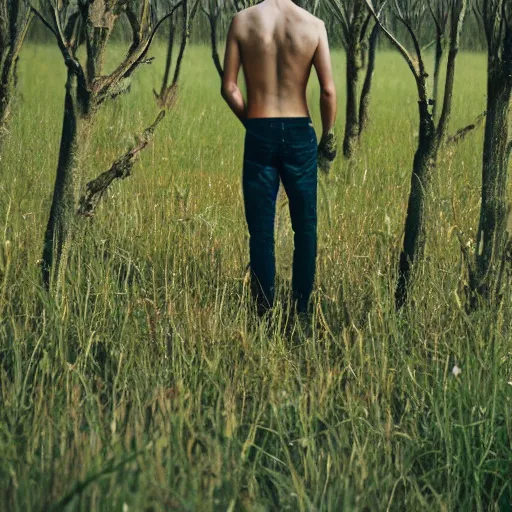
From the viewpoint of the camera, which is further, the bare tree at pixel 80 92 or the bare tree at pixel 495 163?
the bare tree at pixel 80 92

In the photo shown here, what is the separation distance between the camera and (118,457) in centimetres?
210

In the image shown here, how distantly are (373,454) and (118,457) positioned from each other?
2.23ft

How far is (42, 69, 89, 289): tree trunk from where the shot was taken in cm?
333

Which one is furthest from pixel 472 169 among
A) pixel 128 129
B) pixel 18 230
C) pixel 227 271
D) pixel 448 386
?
pixel 448 386

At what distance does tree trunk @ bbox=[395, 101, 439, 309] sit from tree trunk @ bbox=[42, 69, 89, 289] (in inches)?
47.6

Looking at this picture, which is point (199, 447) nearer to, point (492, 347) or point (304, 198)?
point (492, 347)

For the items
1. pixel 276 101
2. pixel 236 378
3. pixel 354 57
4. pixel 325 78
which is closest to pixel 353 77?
pixel 354 57

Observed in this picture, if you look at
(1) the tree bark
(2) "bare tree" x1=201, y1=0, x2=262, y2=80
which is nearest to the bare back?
(2) "bare tree" x1=201, y1=0, x2=262, y2=80

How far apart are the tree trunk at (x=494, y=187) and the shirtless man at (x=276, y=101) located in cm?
59

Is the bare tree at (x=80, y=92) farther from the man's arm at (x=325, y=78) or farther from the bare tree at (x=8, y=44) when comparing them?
the bare tree at (x=8, y=44)

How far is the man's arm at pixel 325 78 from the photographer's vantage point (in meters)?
3.40

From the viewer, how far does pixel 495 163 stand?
3.24 metres

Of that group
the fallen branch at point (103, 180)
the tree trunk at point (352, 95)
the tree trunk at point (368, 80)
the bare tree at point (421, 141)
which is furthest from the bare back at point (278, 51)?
the tree trunk at point (368, 80)

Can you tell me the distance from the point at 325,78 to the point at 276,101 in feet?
0.69
